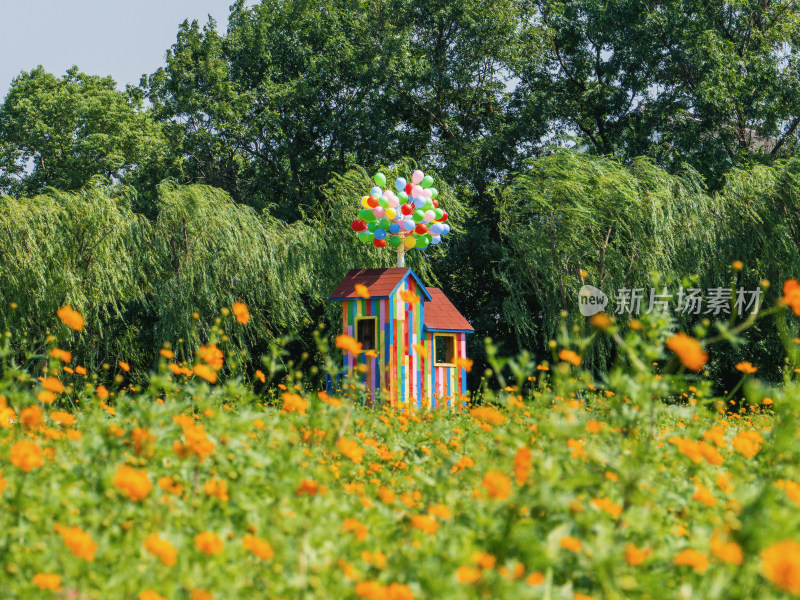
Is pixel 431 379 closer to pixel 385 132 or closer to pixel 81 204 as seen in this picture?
pixel 81 204

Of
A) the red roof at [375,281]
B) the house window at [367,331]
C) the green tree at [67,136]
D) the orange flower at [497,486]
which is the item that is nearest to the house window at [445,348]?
the house window at [367,331]

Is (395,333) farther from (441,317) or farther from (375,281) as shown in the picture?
(441,317)

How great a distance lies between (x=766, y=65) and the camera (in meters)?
15.1

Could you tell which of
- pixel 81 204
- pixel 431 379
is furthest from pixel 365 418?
pixel 81 204

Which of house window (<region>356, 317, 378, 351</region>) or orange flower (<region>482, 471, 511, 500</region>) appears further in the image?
house window (<region>356, 317, 378, 351</region>)

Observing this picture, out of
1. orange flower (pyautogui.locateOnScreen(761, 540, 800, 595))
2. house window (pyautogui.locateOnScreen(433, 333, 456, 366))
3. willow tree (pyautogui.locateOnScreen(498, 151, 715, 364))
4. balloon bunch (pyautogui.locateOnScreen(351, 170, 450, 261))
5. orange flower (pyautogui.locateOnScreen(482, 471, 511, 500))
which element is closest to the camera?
orange flower (pyautogui.locateOnScreen(761, 540, 800, 595))

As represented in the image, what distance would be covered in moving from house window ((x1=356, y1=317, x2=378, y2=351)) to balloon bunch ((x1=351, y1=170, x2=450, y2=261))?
3.41 feet

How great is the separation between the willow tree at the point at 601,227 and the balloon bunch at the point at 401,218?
2.51 metres

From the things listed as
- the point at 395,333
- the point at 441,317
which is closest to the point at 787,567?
the point at 395,333

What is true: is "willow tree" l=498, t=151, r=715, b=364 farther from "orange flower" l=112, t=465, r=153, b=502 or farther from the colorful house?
"orange flower" l=112, t=465, r=153, b=502

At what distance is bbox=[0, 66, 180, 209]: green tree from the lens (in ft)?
70.0

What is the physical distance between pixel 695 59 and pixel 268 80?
34.4 feet

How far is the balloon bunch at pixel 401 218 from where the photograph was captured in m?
9.52

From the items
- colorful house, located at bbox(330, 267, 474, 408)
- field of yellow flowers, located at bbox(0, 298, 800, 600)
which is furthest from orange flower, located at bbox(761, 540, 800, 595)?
colorful house, located at bbox(330, 267, 474, 408)
